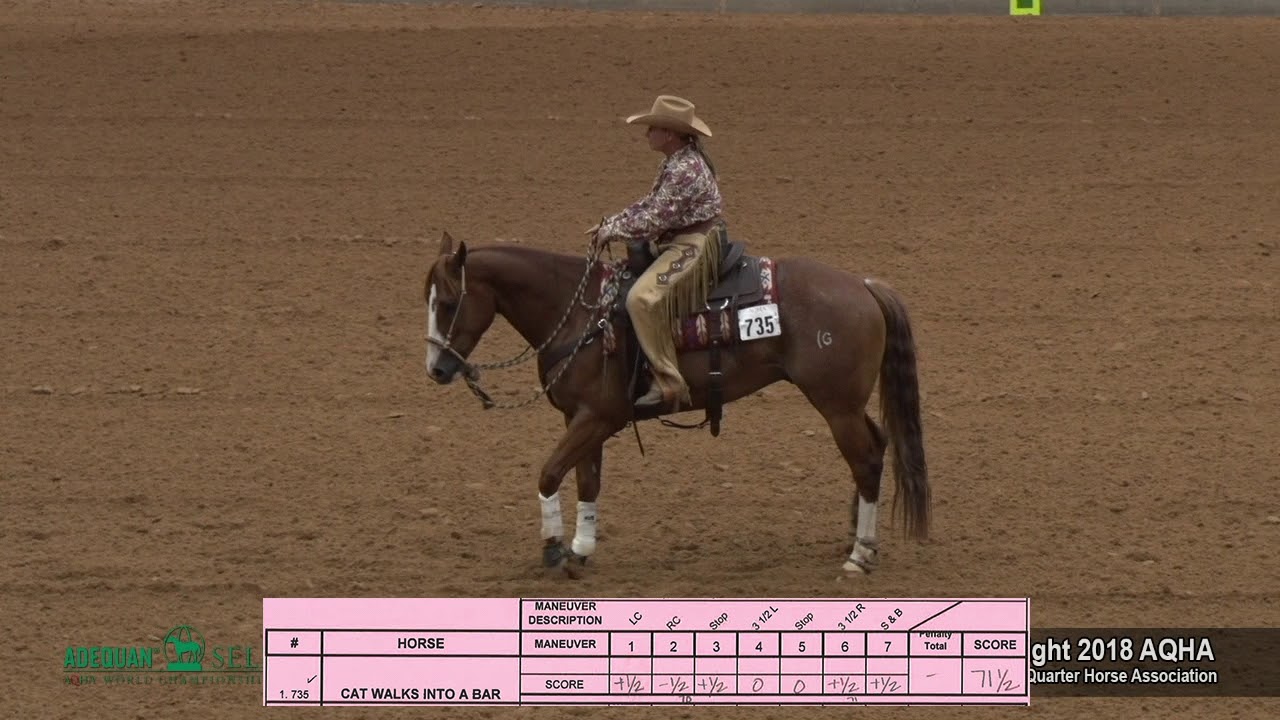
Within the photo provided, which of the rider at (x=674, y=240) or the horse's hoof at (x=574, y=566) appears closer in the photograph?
the rider at (x=674, y=240)

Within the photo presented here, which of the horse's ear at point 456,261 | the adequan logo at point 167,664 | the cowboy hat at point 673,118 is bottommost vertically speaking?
the adequan logo at point 167,664

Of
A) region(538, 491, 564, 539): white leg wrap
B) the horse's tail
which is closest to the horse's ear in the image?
region(538, 491, 564, 539): white leg wrap

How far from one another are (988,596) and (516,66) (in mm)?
10504

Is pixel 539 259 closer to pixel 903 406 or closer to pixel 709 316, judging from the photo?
pixel 709 316

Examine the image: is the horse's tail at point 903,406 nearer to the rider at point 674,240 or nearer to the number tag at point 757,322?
the number tag at point 757,322

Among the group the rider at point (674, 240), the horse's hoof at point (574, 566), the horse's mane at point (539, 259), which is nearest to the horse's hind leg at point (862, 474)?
the rider at point (674, 240)

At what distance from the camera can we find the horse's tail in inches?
374

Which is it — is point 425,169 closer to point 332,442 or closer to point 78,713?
point 332,442

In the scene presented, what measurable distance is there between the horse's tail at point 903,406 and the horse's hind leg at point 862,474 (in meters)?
0.17

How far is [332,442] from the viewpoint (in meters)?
11.3

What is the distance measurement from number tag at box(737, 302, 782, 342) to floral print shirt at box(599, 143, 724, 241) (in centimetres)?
55

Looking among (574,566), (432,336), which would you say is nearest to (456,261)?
(432,336)

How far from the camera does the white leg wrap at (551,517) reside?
361 inches

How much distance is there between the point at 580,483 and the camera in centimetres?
943
